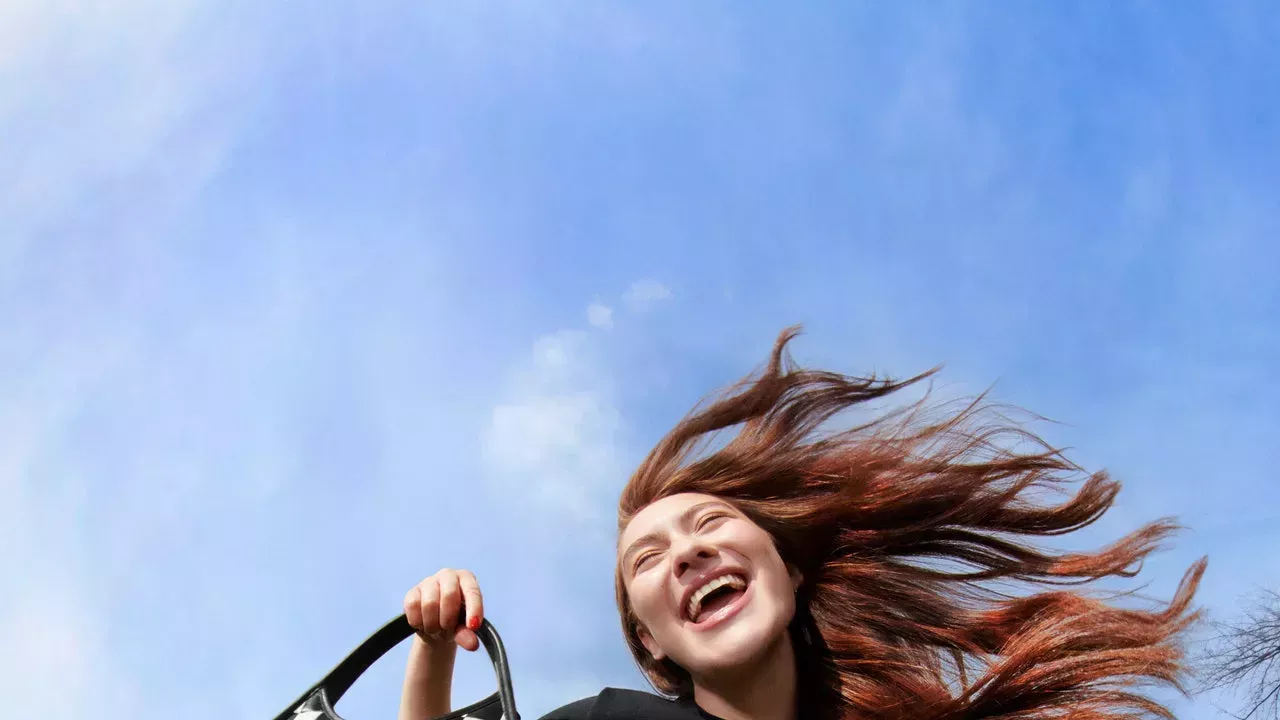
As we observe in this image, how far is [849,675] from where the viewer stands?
12.5 feet

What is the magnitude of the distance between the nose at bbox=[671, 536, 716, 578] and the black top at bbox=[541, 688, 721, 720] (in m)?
0.43

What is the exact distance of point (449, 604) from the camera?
9.84ft

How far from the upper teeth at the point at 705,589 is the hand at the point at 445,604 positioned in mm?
802

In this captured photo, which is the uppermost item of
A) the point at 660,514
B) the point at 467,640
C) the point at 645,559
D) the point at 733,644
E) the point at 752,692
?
the point at 660,514

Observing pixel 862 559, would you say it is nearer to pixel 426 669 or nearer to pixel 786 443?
pixel 786 443

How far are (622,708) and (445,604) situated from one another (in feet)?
2.42

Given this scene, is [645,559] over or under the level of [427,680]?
over

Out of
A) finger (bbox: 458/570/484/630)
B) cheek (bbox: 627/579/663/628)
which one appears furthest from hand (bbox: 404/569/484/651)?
cheek (bbox: 627/579/663/628)

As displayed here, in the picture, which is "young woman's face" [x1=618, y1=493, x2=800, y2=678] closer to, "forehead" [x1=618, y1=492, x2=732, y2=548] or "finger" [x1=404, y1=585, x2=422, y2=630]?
"forehead" [x1=618, y1=492, x2=732, y2=548]

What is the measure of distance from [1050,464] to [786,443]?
3.81 ft

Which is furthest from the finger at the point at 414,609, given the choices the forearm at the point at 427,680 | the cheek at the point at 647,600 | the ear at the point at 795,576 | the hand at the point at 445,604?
the ear at the point at 795,576

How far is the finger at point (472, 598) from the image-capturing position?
2.93m

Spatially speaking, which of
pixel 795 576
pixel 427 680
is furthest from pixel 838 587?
pixel 427 680

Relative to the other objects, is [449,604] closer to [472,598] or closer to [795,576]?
[472,598]
